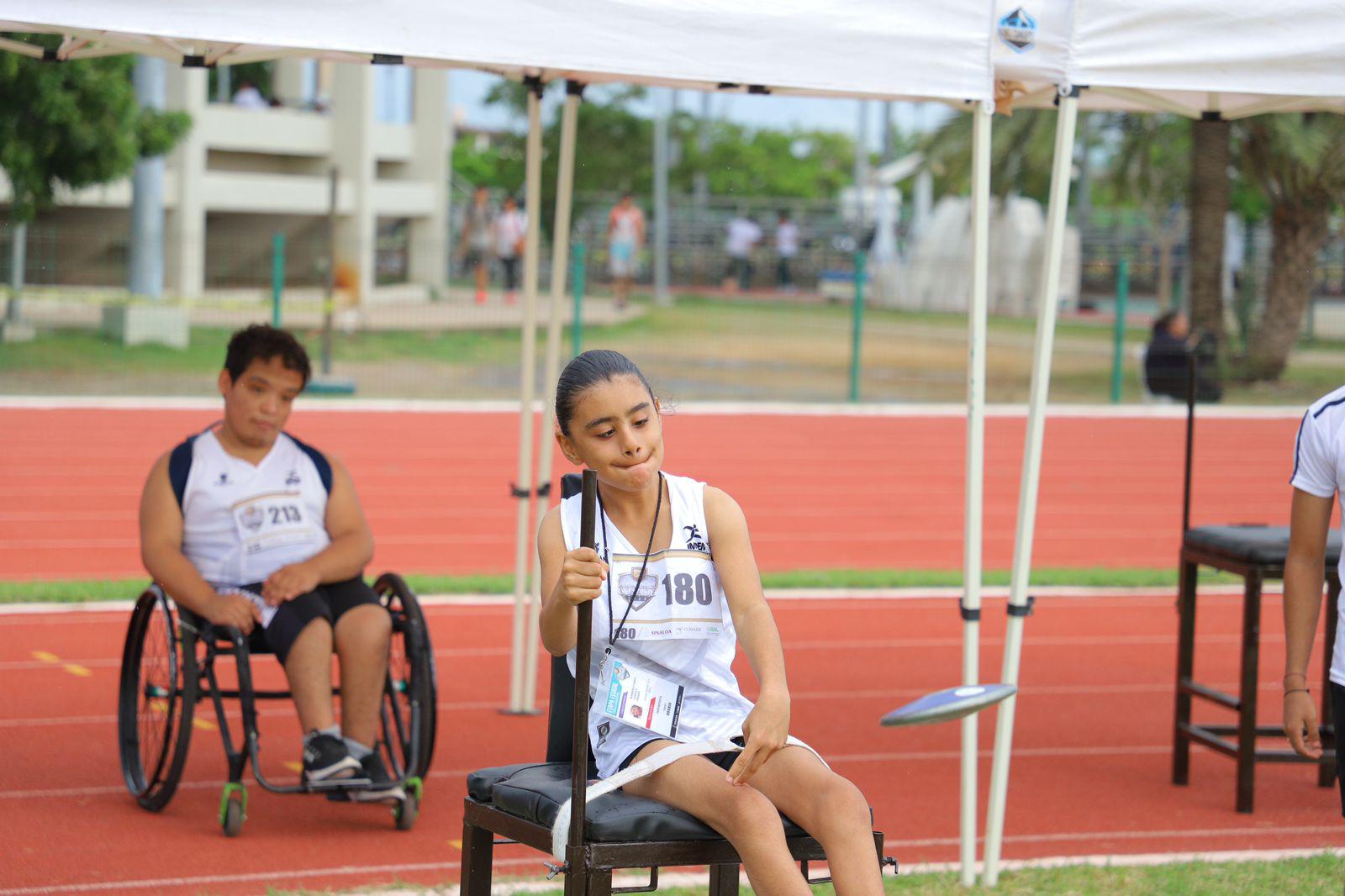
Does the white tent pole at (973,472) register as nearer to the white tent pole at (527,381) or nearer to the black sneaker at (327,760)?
the black sneaker at (327,760)

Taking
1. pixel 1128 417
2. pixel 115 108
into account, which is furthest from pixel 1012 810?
pixel 115 108

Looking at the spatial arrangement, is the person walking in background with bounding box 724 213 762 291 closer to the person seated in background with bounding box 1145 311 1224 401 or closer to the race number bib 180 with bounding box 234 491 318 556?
the person seated in background with bounding box 1145 311 1224 401

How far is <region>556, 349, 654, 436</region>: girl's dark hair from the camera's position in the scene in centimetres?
326

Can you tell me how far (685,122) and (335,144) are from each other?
1784 centimetres

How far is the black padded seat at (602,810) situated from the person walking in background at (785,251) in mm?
27089

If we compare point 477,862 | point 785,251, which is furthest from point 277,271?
point 785,251

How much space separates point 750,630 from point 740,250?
2891 cm

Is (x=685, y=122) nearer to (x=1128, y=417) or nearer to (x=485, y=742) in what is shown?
(x=1128, y=417)

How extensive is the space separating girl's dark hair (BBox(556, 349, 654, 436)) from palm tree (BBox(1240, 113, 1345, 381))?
1753cm

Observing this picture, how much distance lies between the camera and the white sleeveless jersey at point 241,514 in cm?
502

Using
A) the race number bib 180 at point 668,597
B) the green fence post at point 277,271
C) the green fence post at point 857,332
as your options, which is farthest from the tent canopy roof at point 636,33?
the green fence post at point 857,332

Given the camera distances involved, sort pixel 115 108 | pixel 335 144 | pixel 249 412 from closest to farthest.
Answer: pixel 249 412, pixel 115 108, pixel 335 144

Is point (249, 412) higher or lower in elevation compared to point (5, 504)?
higher

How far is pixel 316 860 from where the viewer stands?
4.54 meters
